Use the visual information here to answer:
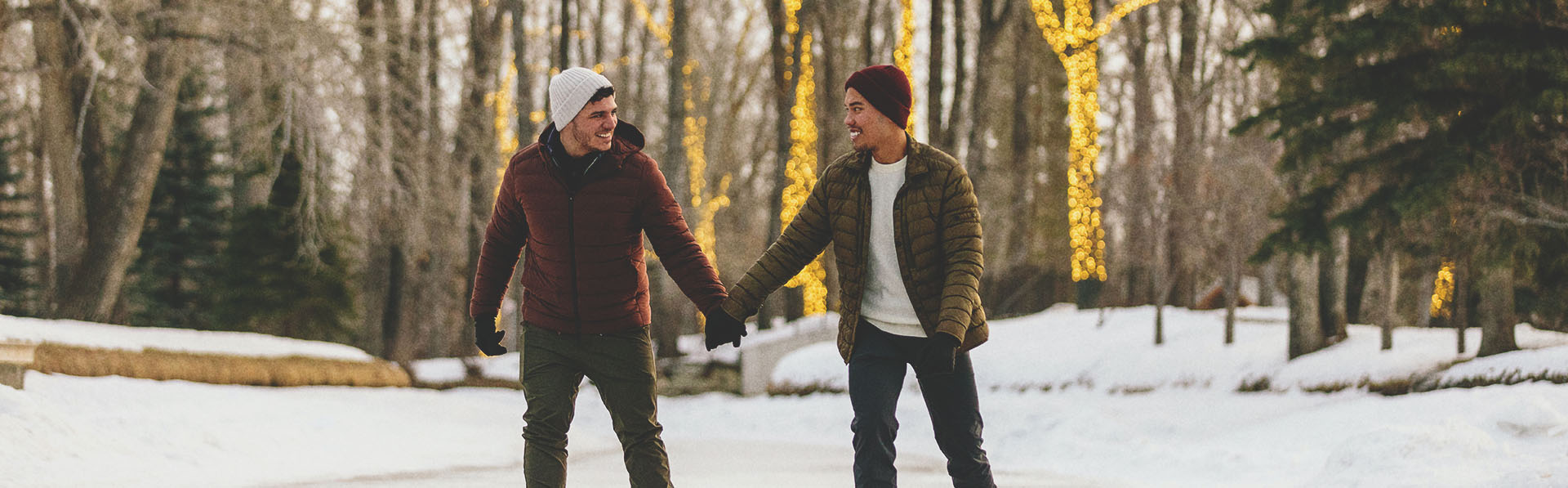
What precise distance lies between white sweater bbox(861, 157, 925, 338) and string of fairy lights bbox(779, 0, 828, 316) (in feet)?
65.9

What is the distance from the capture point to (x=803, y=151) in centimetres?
2662

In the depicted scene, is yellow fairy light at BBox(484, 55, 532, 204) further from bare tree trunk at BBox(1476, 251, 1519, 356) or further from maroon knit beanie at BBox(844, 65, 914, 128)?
maroon knit beanie at BBox(844, 65, 914, 128)

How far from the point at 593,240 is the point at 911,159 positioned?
3.99 feet

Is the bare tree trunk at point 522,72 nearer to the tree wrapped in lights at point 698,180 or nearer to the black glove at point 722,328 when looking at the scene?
the tree wrapped in lights at point 698,180

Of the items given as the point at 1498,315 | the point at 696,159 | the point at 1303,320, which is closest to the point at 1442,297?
the point at 1303,320

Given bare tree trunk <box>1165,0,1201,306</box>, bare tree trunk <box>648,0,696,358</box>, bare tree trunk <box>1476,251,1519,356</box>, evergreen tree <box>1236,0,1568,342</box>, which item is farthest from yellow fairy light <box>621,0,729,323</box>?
bare tree trunk <box>1476,251,1519,356</box>

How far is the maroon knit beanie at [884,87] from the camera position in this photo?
5648mm

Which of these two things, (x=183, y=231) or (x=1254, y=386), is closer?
(x=1254, y=386)

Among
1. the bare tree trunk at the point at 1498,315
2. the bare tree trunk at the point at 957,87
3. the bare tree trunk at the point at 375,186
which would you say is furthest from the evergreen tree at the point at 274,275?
the bare tree trunk at the point at 1498,315

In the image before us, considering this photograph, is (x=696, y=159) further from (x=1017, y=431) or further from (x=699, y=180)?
(x=1017, y=431)

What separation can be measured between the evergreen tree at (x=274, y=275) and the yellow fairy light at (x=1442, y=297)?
19.2 m

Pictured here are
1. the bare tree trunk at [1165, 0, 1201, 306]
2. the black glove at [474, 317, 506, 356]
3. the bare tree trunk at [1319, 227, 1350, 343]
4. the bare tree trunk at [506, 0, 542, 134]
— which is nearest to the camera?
the black glove at [474, 317, 506, 356]

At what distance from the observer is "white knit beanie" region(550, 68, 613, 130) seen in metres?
5.52

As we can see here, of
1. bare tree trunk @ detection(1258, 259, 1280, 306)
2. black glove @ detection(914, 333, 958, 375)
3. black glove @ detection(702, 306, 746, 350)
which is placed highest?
black glove @ detection(702, 306, 746, 350)
